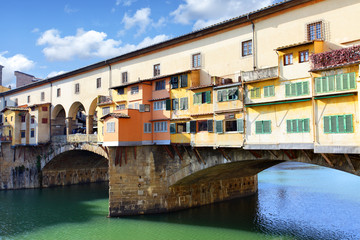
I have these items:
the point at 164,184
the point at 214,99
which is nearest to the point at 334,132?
the point at 214,99

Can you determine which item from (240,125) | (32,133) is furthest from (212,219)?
(32,133)

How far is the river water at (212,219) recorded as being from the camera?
24.6 meters

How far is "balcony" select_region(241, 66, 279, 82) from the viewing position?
20.3 m

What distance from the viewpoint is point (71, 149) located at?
41219mm

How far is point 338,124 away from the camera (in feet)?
58.0

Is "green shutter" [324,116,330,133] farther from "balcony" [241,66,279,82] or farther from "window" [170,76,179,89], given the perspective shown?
"window" [170,76,179,89]

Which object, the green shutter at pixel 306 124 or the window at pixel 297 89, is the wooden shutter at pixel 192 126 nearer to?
the window at pixel 297 89

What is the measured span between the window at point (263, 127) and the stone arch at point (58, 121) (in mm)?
32344

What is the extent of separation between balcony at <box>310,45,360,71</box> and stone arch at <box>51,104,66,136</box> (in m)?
36.4

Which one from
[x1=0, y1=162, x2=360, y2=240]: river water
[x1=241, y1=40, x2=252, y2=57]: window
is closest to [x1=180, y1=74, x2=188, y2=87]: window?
[x1=241, y1=40, x2=252, y2=57]: window

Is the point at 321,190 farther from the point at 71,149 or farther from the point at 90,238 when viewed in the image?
the point at 71,149

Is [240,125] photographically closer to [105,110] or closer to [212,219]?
[212,219]

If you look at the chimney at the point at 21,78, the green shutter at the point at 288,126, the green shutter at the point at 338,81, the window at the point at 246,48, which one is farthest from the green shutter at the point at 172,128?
the chimney at the point at 21,78

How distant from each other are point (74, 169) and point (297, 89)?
41375 millimetres
